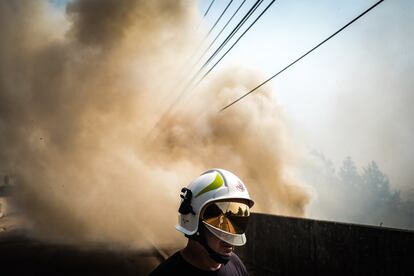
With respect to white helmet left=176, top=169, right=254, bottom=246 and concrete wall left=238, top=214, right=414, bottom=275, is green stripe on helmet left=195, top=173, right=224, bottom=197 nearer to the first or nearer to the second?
white helmet left=176, top=169, right=254, bottom=246

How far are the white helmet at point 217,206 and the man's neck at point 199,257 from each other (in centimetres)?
10

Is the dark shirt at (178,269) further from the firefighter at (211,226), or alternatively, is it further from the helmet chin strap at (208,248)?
the helmet chin strap at (208,248)

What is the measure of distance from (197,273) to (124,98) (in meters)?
25.9

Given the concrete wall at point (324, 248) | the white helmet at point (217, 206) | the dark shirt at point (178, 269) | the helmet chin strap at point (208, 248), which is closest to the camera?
the dark shirt at point (178, 269)

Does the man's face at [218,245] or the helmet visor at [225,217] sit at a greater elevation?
the helmet visor at [225,217]

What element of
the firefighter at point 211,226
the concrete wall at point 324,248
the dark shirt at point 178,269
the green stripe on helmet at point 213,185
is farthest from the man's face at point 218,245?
the concrete wall at point 324,248

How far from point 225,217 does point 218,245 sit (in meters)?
Answer: 0.20

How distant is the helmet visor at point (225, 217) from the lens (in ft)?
7.28

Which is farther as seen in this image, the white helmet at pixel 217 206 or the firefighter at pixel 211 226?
the white helmet at pixel 217 206

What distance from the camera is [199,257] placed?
2.11 meters

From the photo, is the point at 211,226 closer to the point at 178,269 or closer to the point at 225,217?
the point at 225,217

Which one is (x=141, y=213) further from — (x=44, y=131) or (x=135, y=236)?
(x=44, y=131)

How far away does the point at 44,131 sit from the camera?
80.2 feet

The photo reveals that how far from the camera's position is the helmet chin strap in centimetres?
208
